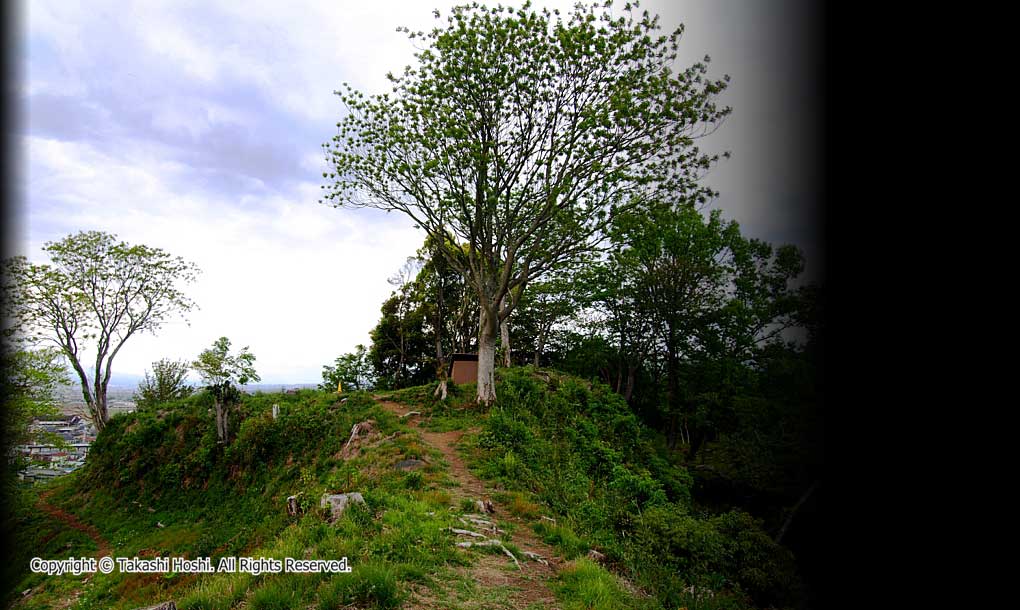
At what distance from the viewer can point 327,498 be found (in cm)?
701

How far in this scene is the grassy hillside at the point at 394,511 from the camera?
4566 millimetres

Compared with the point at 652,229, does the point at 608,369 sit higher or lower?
lower

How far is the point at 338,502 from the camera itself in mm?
6707

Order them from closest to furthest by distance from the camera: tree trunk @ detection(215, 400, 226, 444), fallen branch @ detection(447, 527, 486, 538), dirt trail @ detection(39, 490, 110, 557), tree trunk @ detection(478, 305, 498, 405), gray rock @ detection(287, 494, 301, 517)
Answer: fallen branch @ detection(447, 527, 486, 538) → gray rock @ detection(287, 494, 301, 517) → dirt trail @ detection(39, 490, 110, 557) → tree trunk @ detection(478, 305, 498, 405) → tree trunk @ detection(215, 400, 226, 444)

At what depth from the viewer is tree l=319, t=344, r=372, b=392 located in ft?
90.0

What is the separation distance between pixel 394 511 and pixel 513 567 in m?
1.98

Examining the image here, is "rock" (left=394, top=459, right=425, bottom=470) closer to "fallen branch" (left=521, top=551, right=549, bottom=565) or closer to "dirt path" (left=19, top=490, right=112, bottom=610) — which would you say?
"fallen branch" (left=521, top=551, right=549, bottom=565)

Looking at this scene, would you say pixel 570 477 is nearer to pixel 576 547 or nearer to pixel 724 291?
A: pixel 576 547

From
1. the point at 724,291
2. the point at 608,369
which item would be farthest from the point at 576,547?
the point at 608,369

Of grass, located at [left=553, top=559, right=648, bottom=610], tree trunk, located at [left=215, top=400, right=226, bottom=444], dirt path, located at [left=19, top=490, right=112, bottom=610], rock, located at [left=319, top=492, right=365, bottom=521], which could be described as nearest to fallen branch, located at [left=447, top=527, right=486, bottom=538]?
grass, located at [left=553, top=559, right=648, bottom=610]

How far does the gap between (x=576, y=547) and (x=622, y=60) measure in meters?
11.1

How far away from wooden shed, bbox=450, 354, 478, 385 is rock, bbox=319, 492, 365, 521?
13.9 metres

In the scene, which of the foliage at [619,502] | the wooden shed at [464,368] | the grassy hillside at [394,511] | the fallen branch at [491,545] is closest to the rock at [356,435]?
the grassy hillside at [394,511]

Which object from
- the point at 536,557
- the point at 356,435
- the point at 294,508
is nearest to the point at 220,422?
the point at 356,435
